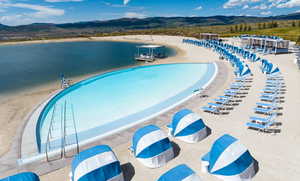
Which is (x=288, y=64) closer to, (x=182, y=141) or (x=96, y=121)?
(x=182, y=141)

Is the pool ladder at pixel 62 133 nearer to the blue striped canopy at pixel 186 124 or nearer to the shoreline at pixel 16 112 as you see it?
the shoreline at pixel 16 112

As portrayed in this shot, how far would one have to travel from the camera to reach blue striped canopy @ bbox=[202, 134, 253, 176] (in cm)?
596

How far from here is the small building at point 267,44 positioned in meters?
29.6

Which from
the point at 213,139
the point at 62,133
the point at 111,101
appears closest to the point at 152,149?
the point at 213,139

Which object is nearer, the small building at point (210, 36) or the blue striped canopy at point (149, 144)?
the blue striped canopy at point (149, 144)

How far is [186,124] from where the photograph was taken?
813 centimetres

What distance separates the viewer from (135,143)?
23.3 ft

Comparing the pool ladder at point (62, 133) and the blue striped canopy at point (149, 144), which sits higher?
the blue striped canopy at point (149, 144)

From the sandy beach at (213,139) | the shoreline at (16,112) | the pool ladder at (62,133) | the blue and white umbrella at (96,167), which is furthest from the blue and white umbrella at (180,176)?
the shoreline at (16,112)

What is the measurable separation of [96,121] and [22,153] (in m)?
4.24

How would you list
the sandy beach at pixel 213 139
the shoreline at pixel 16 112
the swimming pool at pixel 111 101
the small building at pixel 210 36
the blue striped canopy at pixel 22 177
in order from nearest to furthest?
the blue striped canopy at pixel 22 177, the sandy beach at pixel 213 139, the shoreline at pixel 16 112, the swimming pool at pixel 111 101, the small building at pixel 210 36

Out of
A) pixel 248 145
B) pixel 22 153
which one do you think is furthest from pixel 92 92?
pixel 248 145

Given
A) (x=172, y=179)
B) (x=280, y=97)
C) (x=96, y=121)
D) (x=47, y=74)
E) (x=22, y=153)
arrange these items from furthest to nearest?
1. (x=47, y=74)
2. (x=280, y=97)
3. (x=96, y=121)
4. (x=22, y=153)
5. (x=172, y=179)

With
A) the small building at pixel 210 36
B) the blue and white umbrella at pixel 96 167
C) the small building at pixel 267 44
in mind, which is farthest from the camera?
the small building at pixel 210 36
